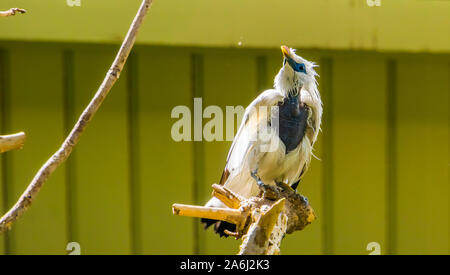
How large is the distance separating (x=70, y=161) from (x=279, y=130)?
1.60ft

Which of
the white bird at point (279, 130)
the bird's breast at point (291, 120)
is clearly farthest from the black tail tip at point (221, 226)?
the bird's breast at point (291, 120)

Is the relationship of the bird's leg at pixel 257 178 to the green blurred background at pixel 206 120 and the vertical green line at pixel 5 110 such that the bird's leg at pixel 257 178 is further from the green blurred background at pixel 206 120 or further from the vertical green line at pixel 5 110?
the vertical green line at pixel 5 110

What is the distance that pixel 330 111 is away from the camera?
1203mm

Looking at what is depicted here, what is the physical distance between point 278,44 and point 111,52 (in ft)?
1.16

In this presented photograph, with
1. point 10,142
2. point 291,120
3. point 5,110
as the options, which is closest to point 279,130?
point 291,120

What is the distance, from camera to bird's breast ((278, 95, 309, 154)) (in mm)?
894

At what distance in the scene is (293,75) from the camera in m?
0.88

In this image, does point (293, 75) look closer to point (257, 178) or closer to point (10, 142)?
point (257, 178)

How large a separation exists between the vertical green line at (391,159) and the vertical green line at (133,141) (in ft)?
1.84

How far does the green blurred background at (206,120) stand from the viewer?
1093 millimetres

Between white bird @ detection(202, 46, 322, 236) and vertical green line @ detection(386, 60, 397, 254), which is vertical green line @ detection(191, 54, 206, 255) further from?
vertical green line @ detection(386, 60, 397, 254)

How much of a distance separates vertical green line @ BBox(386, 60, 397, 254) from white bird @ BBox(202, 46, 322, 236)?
1.15 feet
